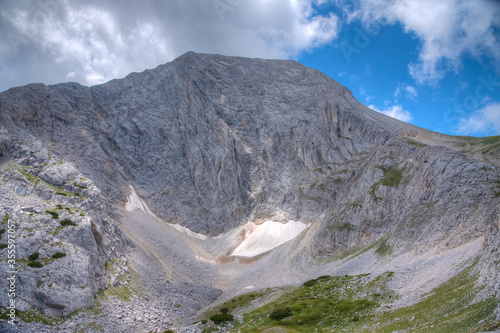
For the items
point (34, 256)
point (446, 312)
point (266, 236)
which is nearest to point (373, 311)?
point (446, 312)

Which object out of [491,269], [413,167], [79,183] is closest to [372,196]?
[413,167]

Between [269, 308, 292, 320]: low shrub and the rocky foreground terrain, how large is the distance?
2.23 ft

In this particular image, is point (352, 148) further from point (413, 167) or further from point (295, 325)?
point (295, 325)

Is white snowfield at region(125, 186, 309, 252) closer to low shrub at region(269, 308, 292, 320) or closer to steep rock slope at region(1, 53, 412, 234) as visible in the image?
steep rock slope at region(1, 53, 412, 234)

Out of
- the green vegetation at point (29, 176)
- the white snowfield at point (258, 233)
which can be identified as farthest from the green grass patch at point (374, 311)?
the green vegetation at point (29, 176)

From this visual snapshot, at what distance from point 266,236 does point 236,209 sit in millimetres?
23931

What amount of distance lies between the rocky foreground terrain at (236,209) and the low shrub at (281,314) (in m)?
0.68

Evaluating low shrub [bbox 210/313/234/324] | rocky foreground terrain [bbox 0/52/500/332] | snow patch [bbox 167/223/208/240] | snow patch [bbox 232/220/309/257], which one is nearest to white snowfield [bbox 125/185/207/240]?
snow patch [bbox 167/223/208/240]

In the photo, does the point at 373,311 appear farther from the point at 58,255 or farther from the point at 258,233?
the point at 258,233

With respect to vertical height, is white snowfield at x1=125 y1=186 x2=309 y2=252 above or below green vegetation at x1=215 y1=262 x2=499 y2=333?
above

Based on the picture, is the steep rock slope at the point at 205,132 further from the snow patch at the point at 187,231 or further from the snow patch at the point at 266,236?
the snow patch at the point at 266,236

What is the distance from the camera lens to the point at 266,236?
109 metres

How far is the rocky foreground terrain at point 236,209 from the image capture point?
38719mm

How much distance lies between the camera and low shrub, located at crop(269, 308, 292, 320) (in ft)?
134
